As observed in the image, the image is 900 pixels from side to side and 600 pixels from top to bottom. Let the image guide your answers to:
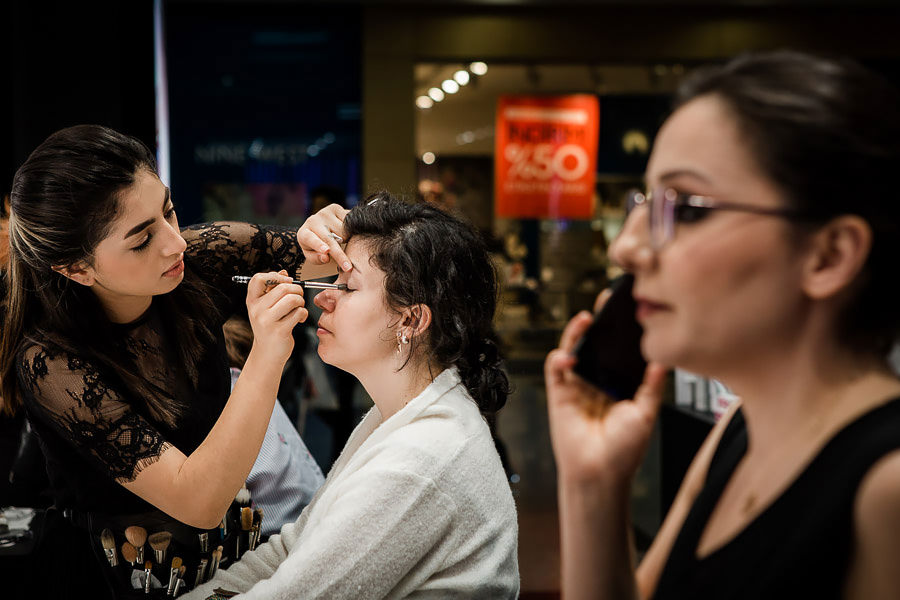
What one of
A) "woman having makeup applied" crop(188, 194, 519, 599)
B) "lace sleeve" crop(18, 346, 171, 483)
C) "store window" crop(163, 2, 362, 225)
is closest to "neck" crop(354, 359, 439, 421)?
"woman having makeup applied" crop(188, 194, 519, 599)

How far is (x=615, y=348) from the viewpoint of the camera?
903mm

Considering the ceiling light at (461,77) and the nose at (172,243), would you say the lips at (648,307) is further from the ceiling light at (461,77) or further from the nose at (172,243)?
the ceiling light at (461,77)

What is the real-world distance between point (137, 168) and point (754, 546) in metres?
1.29

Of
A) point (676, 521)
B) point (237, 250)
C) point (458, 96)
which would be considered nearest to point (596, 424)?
point (676, 521)

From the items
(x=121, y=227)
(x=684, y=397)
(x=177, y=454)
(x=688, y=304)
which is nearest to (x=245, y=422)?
(x=177, y=454)

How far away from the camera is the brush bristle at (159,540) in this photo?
1.54 meters

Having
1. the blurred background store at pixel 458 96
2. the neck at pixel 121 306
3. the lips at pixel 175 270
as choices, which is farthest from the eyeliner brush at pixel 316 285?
the blurred background store at pixel 458 96

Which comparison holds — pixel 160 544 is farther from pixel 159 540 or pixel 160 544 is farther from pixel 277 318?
pixel 277 318

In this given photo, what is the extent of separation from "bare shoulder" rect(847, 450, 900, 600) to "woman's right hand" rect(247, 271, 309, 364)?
0.98 m

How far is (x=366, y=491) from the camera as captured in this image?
4.09 ft

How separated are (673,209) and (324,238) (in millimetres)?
979

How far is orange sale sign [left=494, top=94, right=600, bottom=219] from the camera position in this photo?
577 centimetres

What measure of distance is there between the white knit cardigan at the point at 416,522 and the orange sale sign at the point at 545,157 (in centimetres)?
451

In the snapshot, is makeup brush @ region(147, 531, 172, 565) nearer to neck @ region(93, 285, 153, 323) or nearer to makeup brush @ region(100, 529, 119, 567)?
makeup brush @ region(100, 529, 119, 567)
